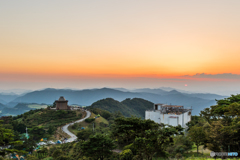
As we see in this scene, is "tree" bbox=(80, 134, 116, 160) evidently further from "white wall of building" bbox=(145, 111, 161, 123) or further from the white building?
"white wall of building" bbox=(145, 111, 161, 123)

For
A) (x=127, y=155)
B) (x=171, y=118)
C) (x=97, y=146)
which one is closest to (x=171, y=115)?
(x=171, y=118)

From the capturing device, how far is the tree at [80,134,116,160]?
46.0 ft

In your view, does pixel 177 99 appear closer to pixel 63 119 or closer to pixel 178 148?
pixel 63 119

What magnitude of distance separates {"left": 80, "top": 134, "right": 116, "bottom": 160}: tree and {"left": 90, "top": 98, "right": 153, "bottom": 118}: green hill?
67627 millimetres

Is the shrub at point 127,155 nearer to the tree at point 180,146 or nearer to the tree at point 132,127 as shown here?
the tree at point 132,127

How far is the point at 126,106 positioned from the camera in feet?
323

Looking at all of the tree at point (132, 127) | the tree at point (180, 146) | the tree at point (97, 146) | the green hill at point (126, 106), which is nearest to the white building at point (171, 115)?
the tree at point (180, 146)

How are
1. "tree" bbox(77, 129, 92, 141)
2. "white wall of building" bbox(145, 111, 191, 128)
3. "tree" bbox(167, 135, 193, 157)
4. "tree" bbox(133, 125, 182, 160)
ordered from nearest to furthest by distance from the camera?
"tree" bbox(133, 125, 182, 160) < "tree" bbox(167, 135, 193, 157) < "tree" bbox(77, 129, 92, 141) < "white wall of building" bbox(145, 111, 191, 128)

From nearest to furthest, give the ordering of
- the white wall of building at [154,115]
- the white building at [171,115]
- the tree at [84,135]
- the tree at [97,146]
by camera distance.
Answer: the tree at [97,146], the tree at [84,135], the white building at [171,115], the white wall of building at [154,115]

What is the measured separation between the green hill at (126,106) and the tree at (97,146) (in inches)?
2663

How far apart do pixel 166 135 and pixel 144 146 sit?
1445 millimetres

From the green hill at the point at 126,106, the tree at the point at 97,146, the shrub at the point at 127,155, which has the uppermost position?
the tree at the point at 97,146

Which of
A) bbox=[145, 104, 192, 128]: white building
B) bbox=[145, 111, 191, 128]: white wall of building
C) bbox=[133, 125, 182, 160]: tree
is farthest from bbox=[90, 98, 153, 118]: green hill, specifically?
bbox=[133, 125, 182, 160]: tree

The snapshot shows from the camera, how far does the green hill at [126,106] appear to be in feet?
285
